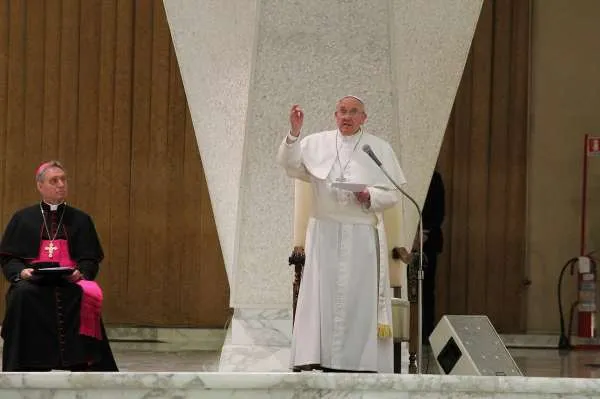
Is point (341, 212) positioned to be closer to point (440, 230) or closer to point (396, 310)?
point (396, 310)

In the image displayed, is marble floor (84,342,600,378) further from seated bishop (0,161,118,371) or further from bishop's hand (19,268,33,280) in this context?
bishop's hand (19,268,33,280)

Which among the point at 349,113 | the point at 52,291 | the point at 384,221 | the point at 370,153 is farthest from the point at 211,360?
the point at 370,153

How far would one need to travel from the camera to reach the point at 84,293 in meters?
7.54

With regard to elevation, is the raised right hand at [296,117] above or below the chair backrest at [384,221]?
above

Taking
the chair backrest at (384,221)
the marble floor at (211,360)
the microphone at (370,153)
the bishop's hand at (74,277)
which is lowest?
the marble floor at (211,360)

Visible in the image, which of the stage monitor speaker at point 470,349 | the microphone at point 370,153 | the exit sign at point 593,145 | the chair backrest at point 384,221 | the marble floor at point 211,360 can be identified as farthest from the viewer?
the exit sign at point 593,145

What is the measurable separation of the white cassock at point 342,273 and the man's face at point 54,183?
1.34m

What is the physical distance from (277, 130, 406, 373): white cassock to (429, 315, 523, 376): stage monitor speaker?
30 centimetres

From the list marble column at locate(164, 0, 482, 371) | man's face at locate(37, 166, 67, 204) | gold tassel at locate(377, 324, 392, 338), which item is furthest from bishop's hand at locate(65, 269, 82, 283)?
gold tassel at locate(377, 324, 392, 338)

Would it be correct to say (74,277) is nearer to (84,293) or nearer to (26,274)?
(84,293)

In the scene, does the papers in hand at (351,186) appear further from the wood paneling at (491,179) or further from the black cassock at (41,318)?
the wood paneling at (491,179)

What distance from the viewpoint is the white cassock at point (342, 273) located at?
721 centimetres

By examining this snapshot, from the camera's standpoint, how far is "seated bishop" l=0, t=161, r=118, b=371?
7.44 m

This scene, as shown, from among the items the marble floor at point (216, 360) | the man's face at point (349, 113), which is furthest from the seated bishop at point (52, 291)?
the marble floor at point (216, 360)
